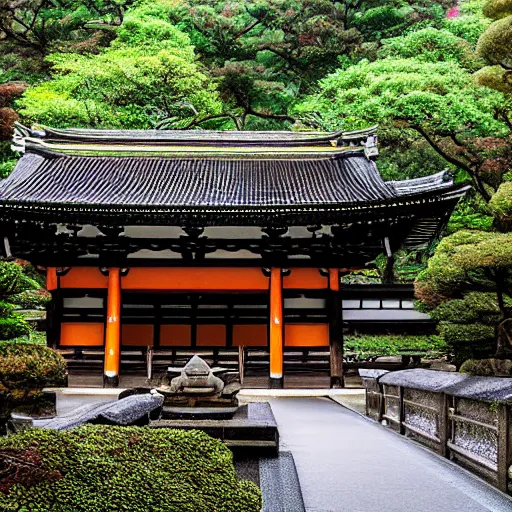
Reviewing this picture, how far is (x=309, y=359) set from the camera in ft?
58.6

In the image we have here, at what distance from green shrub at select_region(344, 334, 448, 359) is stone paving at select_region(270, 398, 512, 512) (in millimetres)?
10615

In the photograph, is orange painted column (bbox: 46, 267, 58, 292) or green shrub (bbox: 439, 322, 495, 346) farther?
orange painted column (bbox: 46, 267, 58, 292)

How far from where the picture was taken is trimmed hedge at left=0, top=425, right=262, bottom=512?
124 inches

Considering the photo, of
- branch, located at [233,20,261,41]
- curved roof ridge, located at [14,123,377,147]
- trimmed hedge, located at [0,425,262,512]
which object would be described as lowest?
trimmed hedge, located at [0,425,262,512]

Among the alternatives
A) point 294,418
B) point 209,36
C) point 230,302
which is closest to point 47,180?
point 230,302

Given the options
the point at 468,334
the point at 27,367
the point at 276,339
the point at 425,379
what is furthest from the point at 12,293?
the point at 468,334

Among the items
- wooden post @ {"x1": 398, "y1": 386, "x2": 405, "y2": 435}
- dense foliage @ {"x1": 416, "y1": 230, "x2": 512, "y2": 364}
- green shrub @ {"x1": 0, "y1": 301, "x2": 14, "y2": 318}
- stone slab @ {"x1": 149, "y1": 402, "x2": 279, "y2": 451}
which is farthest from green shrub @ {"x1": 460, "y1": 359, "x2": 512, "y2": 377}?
green shrub @ {"x1": 0, "y1": 301, "x2": 14, "y2": 318}

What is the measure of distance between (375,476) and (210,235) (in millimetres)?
Answer: 11977

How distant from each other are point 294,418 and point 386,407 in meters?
1.62

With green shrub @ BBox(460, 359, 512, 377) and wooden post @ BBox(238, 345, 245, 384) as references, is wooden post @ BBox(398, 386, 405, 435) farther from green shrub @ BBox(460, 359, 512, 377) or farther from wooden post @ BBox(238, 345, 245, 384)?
wooden post @ BBox(238, 345, 245, 384)

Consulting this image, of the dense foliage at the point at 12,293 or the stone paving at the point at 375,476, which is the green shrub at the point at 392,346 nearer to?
the stone paving at the point at 375,476

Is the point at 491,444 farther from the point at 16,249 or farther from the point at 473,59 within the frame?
the point at 473,59

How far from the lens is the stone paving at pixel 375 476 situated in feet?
17.8

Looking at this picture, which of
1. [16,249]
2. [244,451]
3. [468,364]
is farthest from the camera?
[16,249]
